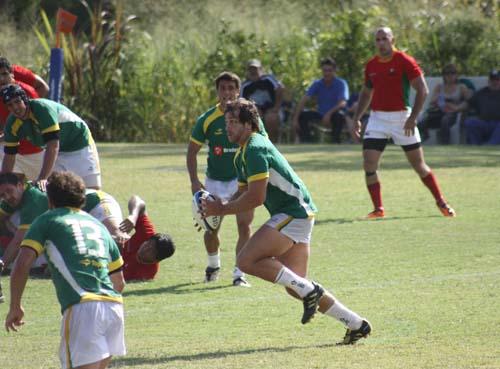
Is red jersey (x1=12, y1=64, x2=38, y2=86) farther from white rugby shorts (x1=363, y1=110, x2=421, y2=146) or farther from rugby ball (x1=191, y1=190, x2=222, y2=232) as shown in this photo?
rugby ball (x1=191, y1=190, x2=222, y2=232)

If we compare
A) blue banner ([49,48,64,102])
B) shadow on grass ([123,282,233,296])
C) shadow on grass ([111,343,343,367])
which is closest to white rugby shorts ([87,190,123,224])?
shadow on grass ([123,282,233,296])

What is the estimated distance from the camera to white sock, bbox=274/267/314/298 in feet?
27.1

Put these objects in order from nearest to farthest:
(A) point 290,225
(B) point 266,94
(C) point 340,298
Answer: (A) point 290,225
(C) point 340,298
(B) point 266,94

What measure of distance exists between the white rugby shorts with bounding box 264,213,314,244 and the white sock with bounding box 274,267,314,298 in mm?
274

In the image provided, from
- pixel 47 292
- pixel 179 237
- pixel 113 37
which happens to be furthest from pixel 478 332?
pixel 113 37

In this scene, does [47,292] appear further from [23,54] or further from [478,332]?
[23,54]

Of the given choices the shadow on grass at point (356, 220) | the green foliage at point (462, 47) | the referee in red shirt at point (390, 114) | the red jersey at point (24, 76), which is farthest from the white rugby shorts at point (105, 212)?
the green foliage at point (462, 47)

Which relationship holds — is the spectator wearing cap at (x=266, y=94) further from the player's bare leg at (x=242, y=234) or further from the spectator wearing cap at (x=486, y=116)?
the player's bare leg at (x=242, y=234)

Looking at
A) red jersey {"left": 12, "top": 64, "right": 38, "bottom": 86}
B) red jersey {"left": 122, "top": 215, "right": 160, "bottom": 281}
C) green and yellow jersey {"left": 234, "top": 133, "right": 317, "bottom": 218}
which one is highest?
red jersey {"left": 12, "top": 64, "right": 38, "bottom": 86}

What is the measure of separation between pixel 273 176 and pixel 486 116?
16292 mm

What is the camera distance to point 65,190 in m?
6.68

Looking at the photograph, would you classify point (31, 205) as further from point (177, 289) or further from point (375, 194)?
point (375, 194)

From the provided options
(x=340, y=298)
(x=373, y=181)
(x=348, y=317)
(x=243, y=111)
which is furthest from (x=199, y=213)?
(x=373, y=181)

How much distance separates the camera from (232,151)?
11117 mm
